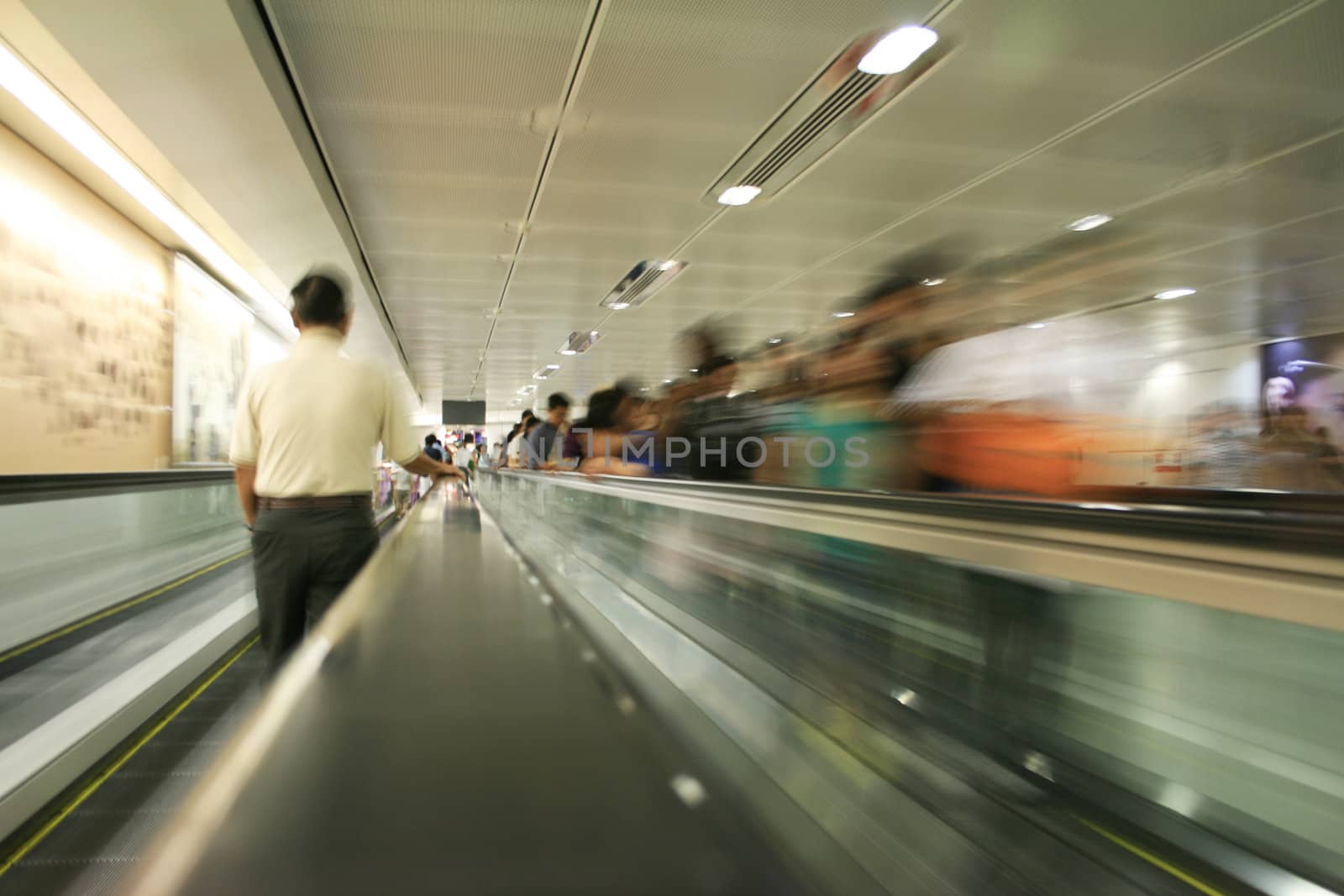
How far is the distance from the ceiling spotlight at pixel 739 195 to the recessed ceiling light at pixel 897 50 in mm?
1847

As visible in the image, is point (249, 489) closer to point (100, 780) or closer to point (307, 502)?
point (307, 502)

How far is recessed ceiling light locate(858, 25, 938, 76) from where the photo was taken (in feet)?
12.7

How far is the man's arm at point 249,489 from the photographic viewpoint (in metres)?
2.39

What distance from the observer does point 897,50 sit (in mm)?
4020

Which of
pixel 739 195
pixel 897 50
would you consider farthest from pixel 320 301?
pixel 739 195

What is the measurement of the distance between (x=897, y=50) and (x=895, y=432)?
2.61 m

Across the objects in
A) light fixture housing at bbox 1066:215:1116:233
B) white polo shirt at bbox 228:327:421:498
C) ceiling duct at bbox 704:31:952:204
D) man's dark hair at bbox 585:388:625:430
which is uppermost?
ceiling duct at bbox 704:31:952:204

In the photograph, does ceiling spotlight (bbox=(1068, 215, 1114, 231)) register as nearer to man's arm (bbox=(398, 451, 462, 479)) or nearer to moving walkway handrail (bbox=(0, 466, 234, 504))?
man's arm (bbox=(398, 451, 462, 479))

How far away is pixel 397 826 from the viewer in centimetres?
136

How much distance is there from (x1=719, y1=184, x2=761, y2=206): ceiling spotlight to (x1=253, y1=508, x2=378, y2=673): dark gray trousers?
4649 millimetres

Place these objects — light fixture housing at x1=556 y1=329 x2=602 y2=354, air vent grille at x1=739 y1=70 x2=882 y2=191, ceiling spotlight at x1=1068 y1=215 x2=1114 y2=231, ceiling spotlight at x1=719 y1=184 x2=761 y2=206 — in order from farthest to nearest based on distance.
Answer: light fixture housing at x1=556 y1=329 x2=602 y2=354, ceiling spotlight at x1=1068 y1=215 x2=1114 y2=231, ceiling spotlight at x1=719 y1=184 x2=761 y2=206, air vent grille at x1=739 y1=70 x2=882 y2=191

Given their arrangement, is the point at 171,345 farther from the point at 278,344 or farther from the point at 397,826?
the point at 397,826

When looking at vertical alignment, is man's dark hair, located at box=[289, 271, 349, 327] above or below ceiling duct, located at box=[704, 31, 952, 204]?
below

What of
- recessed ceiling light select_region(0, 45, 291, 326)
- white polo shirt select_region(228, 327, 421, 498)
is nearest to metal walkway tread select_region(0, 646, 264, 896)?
white polo shirt select_region(228, 327, 421, 498)
